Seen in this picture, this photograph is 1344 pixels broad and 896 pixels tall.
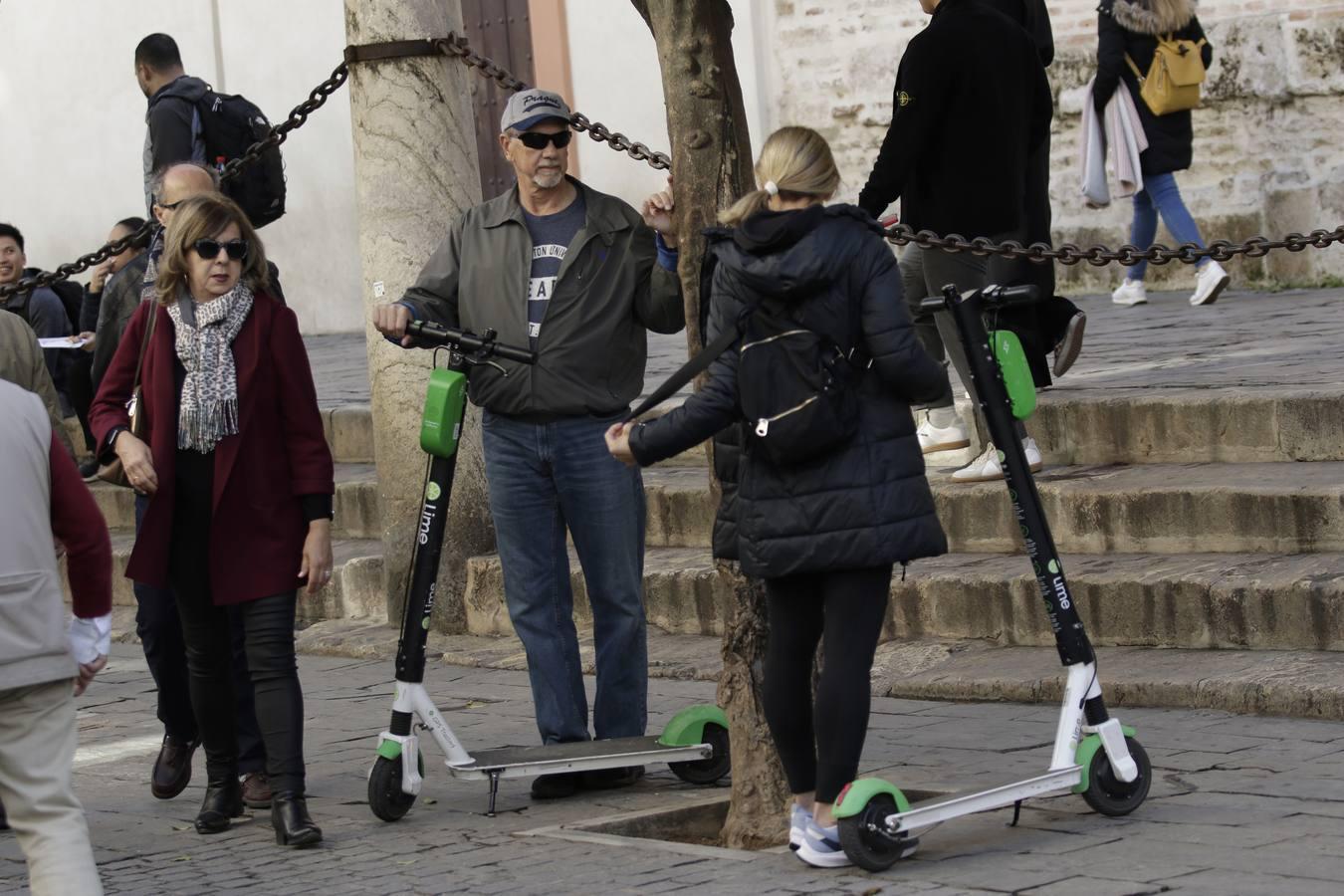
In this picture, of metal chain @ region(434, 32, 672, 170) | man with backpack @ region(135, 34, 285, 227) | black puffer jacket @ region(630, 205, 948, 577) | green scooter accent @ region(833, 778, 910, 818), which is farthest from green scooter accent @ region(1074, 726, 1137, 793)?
man with backpack @ region(135, 34, 285, 227)

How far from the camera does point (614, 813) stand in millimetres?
6246

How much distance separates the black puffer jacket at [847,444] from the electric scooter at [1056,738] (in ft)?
1.23

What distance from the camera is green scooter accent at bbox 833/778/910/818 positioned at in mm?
5188

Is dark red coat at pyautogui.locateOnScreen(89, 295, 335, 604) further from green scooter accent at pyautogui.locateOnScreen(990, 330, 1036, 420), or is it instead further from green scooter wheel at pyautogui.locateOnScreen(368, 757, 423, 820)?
green scooter accent at pyautogui.locateOnScreen(990, 330, 1036, 420)

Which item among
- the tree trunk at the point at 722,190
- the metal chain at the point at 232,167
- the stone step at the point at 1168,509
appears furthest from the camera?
the metal chain at the point at 232,167

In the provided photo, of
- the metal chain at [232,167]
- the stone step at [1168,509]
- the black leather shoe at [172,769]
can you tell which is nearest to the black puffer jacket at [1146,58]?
the stone step at [1168,509]

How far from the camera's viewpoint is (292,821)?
6047 millimetres

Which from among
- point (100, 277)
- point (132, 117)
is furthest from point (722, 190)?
point (132, 117)

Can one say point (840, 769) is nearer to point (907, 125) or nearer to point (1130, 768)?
point (1130, 768)

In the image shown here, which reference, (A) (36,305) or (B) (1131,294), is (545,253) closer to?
(A) (36,305)

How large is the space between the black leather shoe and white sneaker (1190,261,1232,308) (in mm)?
6582

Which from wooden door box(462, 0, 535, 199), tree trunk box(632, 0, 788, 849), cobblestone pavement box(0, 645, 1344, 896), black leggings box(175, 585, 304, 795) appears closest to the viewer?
cobblestone pavement box(0, 645, 1344, 896)

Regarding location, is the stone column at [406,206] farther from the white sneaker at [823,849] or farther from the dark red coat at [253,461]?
the white sneaker at [823,849]

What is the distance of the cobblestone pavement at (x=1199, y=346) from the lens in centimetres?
920
